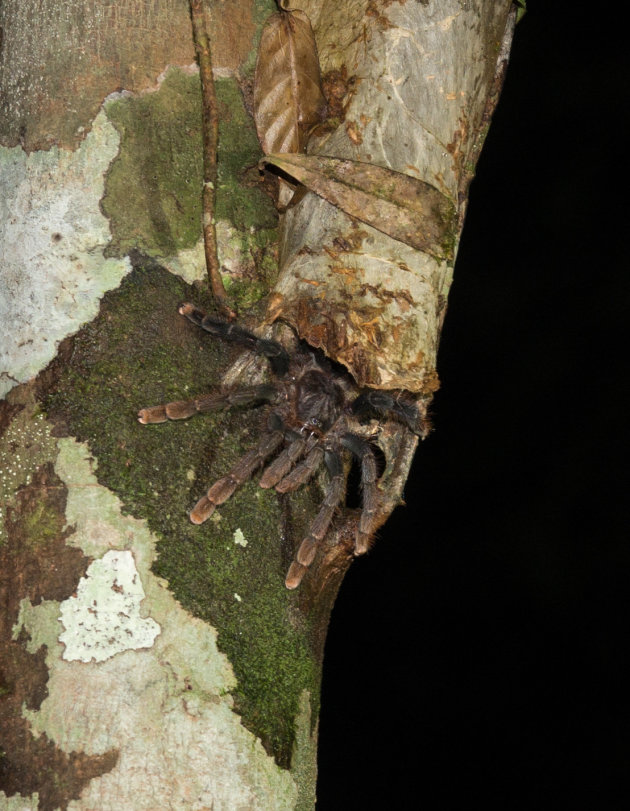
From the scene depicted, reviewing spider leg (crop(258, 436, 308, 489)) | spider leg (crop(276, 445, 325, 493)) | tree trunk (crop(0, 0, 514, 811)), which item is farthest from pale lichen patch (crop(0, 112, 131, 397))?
spider leg (crop(276, 445, 325, 493))

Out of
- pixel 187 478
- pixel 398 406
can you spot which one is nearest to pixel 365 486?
pixel 398 406

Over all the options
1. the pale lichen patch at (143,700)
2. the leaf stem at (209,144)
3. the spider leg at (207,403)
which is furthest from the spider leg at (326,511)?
the leaf stem at (209,144)

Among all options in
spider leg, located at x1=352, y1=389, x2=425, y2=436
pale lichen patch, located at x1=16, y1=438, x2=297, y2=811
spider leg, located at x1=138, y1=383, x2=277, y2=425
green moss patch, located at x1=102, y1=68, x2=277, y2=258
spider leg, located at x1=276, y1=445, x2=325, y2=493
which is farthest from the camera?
spider leg, located at x1=352, y1=389, x2=425, y2=436

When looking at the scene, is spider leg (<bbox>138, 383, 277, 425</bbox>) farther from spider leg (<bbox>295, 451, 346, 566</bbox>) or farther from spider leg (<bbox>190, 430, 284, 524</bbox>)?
spider leg (<bbox>295, 451, 346, 566</bbox>)

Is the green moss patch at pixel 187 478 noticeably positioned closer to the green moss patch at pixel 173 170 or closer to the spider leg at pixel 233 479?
the spider leg at pixel 233 479

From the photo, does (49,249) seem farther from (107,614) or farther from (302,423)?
(302,423)

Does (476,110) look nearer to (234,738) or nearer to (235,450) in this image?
(235,450)

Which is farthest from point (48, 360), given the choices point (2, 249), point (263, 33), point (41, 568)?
point (263, 33)

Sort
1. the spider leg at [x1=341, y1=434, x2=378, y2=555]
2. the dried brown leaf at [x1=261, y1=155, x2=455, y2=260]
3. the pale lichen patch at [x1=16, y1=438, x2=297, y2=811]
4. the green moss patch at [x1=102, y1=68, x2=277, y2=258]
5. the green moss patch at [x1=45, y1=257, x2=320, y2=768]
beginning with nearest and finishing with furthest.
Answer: the pale lichen patch at [x1=16, y1=438, x2=297, y2=811], the green moss patch at [x1=45, y1=257, x2=320, y2=768], the green moss patch at [x1=102, y1=68, x2=277, y2=258], the dried brown leaf at [x1=261, y1=155, x2=455, y2=260], the spider leg at [x1=341, y1=434, x2=378, y2=555]
